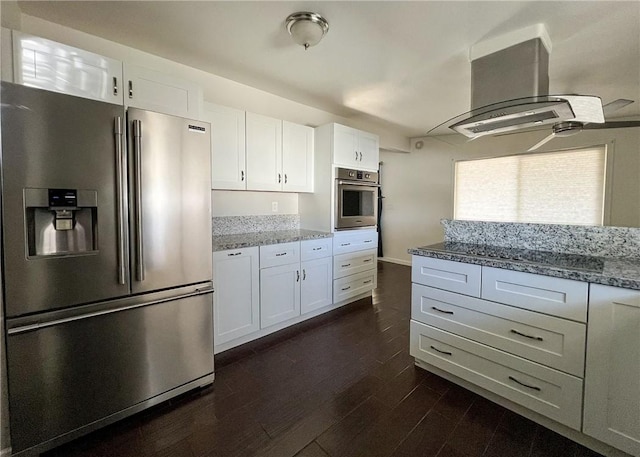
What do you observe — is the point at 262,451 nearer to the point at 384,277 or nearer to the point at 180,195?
the point at 180,195

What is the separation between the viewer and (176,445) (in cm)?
145

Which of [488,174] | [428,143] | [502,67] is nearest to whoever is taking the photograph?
[502,67]

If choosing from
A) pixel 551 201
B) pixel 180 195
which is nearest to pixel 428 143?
pixel 551 201

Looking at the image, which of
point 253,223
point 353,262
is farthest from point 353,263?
point 253,223

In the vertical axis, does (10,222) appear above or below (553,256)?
above

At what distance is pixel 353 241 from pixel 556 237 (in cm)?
194

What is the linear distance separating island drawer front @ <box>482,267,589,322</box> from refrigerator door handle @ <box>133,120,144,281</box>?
2033 mm

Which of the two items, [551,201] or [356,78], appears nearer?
[356,78]

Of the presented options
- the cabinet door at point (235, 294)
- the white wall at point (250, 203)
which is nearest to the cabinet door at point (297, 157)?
the white wall at point (250, 203)

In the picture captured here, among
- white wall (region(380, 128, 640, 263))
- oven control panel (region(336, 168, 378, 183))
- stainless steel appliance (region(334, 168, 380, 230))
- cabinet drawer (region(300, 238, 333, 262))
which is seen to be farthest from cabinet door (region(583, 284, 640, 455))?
white wall (region(380, 128, 640, 263))

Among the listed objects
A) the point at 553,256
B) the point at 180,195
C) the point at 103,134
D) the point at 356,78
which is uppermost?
the point at 356,78

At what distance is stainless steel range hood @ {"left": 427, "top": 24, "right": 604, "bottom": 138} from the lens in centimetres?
169

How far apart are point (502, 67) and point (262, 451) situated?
2.85 metres

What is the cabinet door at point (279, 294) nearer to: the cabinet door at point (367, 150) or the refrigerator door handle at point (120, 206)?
the refrigerator door handle at point (120, 206)
